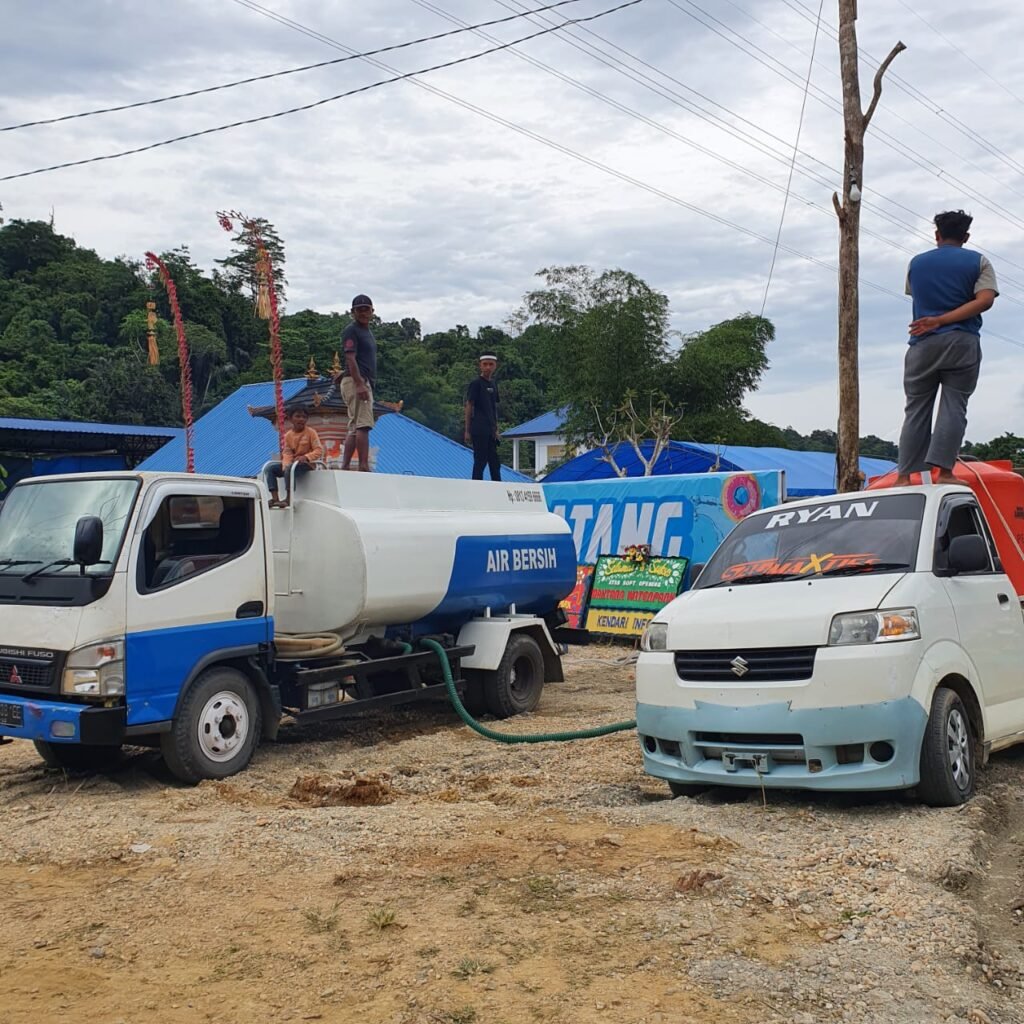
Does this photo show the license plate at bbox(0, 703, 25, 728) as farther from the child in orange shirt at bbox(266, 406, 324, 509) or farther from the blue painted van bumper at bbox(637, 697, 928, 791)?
the blue painted van bumper at bbox(637, 697, 928, 791)

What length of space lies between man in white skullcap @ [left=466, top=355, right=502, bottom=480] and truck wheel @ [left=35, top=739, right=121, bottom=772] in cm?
591

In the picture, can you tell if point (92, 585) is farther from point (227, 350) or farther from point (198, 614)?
point (227, 350)

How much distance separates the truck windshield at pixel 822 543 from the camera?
6.75 m

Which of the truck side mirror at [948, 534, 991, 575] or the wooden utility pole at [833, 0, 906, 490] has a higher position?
the wooden utility pole at [833, 0, 906, 490]

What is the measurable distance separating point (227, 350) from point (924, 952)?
57.2 meters

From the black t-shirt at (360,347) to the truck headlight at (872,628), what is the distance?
690cm

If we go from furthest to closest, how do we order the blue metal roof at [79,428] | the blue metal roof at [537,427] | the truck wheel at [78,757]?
the blue metal roof at [537,427], the blue metal roof at [79,428], the truck wheel at [78,757]

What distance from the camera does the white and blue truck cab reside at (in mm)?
5934

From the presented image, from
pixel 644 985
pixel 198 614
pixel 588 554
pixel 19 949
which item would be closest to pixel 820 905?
pixel 644 985

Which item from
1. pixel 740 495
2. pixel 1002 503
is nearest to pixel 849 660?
pixel 1002 503

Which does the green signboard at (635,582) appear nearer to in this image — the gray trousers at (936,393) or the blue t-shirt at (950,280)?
the gray trousers at (936,393)

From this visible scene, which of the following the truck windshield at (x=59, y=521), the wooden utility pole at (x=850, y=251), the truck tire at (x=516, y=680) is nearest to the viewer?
the truck windshield at (x=59, y=521)

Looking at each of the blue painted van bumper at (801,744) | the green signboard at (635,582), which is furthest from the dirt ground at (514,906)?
the green signboard at (635,582)

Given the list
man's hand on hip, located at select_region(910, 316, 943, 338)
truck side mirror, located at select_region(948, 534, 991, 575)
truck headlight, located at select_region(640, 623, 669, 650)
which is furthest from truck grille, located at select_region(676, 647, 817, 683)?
man's hand on hip, located at select_region(910, 316, 943, 338)
